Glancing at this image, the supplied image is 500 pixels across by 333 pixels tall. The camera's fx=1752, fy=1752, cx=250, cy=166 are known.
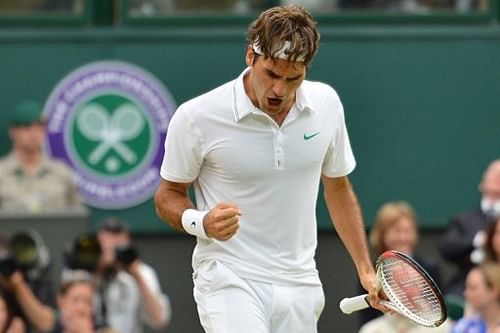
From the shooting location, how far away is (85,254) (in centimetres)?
944

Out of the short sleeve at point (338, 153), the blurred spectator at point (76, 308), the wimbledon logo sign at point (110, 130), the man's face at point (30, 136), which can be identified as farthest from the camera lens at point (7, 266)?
the short sleeve at point (338, 153)

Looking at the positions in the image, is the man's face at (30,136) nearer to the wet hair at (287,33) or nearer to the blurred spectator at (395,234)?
the blurred spectator at (395,234)

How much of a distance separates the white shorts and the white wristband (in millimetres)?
220

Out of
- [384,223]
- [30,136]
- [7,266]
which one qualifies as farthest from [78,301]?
[384,223]

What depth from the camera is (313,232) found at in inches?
246

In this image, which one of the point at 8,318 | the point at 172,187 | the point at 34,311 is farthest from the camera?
the point at 34,311

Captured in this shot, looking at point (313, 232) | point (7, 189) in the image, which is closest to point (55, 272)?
point (7, 189)

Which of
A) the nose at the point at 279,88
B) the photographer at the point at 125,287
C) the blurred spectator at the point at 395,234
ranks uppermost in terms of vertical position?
the nose at the point at 279,88

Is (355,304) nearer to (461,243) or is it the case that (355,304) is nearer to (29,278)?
(461,243)

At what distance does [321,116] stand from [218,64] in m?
4.53

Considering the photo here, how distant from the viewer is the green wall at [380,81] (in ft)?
34.7

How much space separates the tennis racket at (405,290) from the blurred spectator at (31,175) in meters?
4.01

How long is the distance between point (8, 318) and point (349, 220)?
9.79 ft

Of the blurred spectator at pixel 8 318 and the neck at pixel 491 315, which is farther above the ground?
the neck at pixel 491 315
